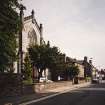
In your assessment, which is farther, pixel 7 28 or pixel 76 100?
pixel 76 100

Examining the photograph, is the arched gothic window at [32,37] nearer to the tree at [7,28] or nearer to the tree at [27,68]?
the tree at [27,68]

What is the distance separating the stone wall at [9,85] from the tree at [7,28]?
471 centimetres

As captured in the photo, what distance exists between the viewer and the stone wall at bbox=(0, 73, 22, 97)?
3700 centimetres

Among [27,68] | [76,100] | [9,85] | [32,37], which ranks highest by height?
[32,37]

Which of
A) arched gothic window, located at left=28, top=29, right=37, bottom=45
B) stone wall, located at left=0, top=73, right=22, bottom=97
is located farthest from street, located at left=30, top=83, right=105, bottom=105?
arched gothic window, located at left=28, top=29, right=37, bottom=45

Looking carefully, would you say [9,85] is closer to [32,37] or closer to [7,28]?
[7,28]

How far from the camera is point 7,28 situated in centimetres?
3083

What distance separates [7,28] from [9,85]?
9.43 m

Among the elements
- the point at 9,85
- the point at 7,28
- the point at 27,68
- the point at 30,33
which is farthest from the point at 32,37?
the point at 7,28

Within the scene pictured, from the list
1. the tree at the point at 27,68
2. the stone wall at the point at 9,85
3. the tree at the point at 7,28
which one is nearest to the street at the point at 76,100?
the stone wall at the point at 9,85

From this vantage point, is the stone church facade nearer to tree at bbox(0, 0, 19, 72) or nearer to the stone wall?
the stone wall

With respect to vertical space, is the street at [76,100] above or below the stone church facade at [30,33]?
below

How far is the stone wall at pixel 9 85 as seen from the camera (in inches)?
1457

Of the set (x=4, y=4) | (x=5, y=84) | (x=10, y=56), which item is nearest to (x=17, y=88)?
(x=5, y=84)
